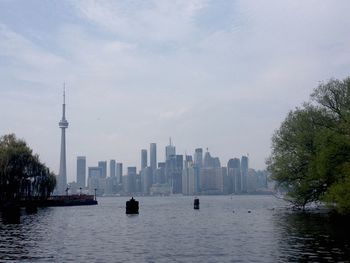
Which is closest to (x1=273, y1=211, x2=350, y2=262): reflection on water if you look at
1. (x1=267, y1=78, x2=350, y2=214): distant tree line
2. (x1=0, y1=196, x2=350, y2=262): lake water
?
(x1=0, y1=196, x2=350, y2=262): lake water

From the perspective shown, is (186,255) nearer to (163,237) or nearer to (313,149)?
(163,237)

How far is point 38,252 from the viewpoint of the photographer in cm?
3678

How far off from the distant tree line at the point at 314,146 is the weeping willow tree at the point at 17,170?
196 feet

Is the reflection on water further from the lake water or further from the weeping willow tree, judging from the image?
the weeping willow tree

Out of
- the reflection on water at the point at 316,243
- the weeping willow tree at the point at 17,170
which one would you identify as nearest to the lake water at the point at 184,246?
the reflection on water at the point at 316,243

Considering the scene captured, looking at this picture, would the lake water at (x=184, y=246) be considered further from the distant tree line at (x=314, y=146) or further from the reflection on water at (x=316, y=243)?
the distant tree line at (x=314, y=146)

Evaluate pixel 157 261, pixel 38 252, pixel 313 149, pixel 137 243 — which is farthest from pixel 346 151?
pixel 38 252

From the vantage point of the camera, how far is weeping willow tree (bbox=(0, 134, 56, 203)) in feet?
349

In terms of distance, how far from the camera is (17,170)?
110 meters

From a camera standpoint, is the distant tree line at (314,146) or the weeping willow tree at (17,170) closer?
the distant tree line at (314,146)

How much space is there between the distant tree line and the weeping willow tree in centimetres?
5967

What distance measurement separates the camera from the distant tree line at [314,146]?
56.4m

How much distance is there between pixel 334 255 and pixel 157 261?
1178 centimetres

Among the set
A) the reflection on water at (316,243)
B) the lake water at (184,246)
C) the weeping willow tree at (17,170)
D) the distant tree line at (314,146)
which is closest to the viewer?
the reflection on water at (316,243)
